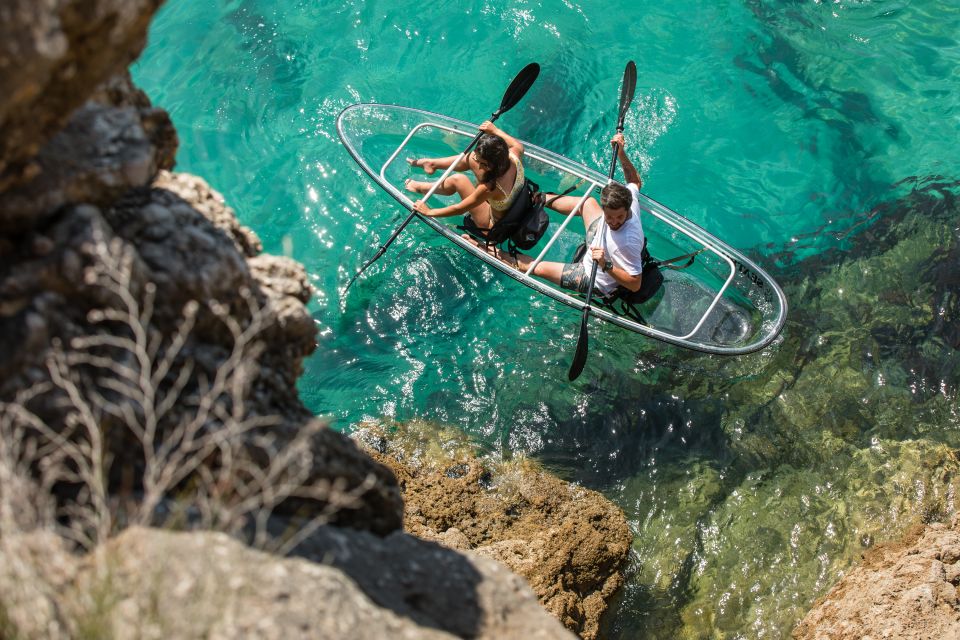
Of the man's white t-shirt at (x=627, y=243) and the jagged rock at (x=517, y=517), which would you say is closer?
the jagged rock at (x=517, y=517)

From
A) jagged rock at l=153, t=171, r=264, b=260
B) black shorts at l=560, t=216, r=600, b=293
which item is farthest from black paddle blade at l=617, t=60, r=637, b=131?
jagged rock at l=153, t=171, r=264, b=260

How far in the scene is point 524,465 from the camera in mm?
6211

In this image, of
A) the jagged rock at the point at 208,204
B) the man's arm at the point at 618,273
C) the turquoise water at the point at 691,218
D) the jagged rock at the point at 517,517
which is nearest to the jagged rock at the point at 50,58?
the jagged rock at the point at 208,204

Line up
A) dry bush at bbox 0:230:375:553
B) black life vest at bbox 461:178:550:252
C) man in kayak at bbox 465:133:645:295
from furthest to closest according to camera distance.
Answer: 1. black life vest at bbox 461:178:550:252
2. man in kayak at bbox 465:133:645:295
3. dry bush at bbox 0:230:375:553

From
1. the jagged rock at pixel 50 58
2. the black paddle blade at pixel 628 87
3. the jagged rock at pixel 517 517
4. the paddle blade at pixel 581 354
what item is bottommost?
the jagged rock at pixel 517 517

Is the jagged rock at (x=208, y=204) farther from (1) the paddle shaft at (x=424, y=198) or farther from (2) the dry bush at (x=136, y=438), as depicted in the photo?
(1) the paddle shaft at (x=424, y=198)

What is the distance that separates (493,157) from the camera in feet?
20.3

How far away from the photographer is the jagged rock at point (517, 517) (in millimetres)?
5262

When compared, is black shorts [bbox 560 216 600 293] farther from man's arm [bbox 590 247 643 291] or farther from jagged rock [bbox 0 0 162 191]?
jagged rock [bbox 0 0 162 191]

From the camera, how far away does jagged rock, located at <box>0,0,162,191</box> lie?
6.89 ft

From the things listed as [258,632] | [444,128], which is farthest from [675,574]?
[444,128]

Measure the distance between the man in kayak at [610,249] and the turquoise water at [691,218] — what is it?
21.0 inches

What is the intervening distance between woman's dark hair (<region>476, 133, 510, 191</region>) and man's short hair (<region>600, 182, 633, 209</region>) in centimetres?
94

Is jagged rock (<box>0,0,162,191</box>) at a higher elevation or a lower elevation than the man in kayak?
higher
